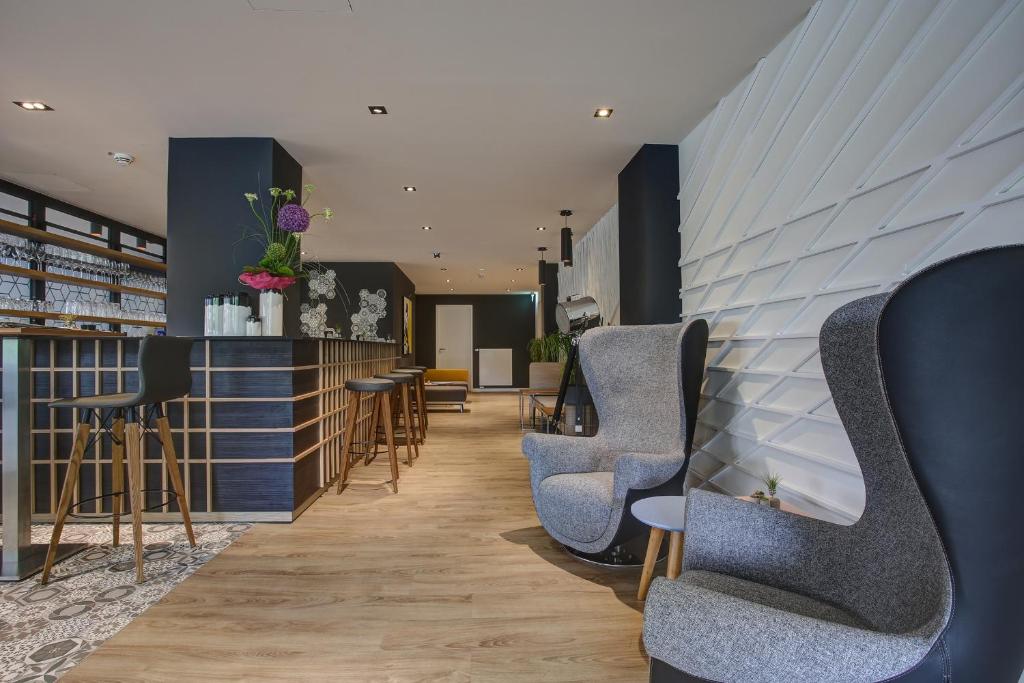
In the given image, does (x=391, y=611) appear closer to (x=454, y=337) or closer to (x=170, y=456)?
(x=170, y=456)

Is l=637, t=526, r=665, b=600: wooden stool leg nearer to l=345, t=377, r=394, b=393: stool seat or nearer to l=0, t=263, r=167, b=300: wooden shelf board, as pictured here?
l=345, t=377, r=394, b=393: stool seat

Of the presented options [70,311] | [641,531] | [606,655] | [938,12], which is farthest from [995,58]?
[70,311]

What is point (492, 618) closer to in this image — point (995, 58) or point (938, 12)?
point (995, 58)

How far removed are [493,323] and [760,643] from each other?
1292 cm

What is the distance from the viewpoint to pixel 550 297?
29.0ft

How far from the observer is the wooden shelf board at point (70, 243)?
14.8ft

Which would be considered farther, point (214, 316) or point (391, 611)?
point (214, 316)

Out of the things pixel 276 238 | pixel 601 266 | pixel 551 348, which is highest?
pixel 601 266

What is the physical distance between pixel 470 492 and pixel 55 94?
3.53m

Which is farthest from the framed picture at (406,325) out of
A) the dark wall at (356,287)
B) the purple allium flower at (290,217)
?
the purple allium flower at (290,217)

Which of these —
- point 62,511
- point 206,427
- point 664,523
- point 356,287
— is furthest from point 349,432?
point 356,287

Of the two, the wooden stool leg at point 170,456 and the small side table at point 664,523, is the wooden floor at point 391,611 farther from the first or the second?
the wooden stool leg at point 170,456

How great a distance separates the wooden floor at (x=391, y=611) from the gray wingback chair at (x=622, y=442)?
28 cm

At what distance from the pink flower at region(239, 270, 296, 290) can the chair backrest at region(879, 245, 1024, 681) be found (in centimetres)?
335
